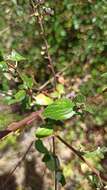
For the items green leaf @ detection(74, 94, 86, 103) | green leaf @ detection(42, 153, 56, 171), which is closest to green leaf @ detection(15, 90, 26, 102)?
green leaf @ detection(42, 153, 56, 171)

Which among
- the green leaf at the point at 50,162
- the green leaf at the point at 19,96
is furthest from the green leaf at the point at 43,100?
the green leaf at the point at 50,162

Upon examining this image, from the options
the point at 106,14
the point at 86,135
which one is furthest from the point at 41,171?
the point at 106,14

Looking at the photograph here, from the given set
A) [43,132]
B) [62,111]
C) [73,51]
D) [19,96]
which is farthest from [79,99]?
[73,51]

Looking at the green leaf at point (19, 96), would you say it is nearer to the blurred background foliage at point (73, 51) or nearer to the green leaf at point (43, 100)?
the green leaf at point (43, 100)

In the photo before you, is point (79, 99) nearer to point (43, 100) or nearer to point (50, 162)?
point (50, 162)

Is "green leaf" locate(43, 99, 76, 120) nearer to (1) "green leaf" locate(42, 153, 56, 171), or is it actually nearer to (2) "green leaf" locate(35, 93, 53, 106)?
(1) "green leaf" locate(42, 153, 56, 171)

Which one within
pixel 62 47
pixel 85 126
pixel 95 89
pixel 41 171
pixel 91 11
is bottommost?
pixel 41 171

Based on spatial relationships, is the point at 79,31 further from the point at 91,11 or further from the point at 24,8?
the point at 24,8
